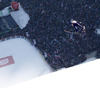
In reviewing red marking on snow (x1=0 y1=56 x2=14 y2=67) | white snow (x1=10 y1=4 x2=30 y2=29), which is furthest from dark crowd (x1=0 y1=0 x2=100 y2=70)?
red marking on snow (x1=0 y1=56 x2=14 y2=67)

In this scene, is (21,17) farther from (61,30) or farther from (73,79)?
(73,79)

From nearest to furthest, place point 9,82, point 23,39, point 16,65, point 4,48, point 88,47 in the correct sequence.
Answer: point 9,82
point 16,65
point 88,47
point 4,48
point 23,39

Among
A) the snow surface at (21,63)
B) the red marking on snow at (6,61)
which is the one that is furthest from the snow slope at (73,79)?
the red marking on snow at (6,61)

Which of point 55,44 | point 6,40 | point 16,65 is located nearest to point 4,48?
point 6,40

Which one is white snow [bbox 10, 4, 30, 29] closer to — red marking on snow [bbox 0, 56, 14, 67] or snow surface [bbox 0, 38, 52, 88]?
snow surface [bbox 0, 38, 52, 88]

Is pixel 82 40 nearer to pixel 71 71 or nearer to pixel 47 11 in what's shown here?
pixel 47 11

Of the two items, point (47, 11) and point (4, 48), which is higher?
point (47, 11)

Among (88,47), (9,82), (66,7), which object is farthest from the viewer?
(66,7)

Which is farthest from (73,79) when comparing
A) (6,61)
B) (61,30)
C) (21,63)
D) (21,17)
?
(21,17)
